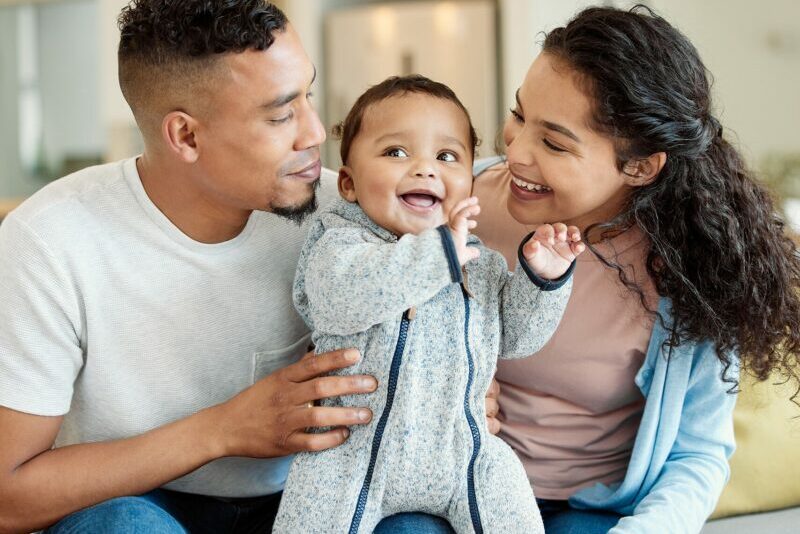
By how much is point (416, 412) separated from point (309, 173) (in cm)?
51

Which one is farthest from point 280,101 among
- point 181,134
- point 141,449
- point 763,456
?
point 763,456

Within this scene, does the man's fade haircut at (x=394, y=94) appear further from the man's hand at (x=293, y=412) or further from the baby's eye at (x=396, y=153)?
the man's hand at (x=293, y=412)

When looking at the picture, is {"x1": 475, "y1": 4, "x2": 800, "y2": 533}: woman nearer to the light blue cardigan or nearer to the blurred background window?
the light blue cardigan

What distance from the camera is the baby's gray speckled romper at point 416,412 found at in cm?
133

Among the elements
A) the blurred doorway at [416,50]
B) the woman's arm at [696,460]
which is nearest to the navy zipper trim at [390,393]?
the woman's arm at [696,460]

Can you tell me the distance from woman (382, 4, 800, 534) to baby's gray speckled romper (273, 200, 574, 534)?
0.11m

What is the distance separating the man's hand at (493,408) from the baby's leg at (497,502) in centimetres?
20

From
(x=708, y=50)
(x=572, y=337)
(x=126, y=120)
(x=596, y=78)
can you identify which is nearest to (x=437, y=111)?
Answer: (x=596, y=78)

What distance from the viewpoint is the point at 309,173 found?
1.62 m

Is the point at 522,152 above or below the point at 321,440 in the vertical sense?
above

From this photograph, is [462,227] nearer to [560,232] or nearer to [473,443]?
[560,232]

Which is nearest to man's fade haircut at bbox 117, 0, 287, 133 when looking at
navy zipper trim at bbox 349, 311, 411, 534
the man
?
the man

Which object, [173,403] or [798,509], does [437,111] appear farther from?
[798,509]

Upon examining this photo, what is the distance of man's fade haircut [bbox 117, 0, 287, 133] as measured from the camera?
1.54 meters
